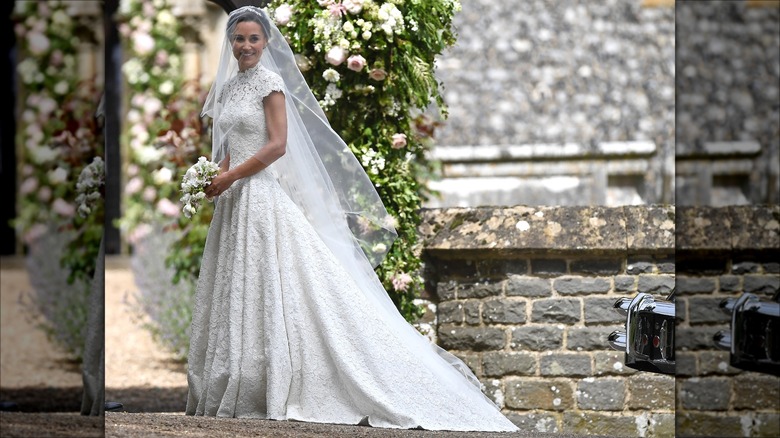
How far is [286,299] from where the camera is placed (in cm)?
534

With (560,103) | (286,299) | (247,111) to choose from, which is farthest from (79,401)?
(560,103)

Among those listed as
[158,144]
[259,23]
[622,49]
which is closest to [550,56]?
[622,49]

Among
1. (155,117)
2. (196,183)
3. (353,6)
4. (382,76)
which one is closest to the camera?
(196,183)

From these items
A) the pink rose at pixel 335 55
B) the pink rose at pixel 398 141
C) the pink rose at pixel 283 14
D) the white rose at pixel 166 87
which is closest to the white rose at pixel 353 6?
the pink rose at pixel 335 55

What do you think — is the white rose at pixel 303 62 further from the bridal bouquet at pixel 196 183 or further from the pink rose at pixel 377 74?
the bridal bouquet at pixel 196 183

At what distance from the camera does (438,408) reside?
527 centimetres

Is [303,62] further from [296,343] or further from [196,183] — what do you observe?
[296,343]

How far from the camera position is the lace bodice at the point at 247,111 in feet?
18.0

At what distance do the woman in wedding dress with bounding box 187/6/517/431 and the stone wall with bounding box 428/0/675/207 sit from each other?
12.6m

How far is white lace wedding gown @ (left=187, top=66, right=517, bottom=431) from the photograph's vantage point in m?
5.26

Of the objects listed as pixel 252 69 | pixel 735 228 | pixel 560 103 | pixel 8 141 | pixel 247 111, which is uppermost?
pixel 560 103

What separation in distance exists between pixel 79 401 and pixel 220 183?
8.36 feet

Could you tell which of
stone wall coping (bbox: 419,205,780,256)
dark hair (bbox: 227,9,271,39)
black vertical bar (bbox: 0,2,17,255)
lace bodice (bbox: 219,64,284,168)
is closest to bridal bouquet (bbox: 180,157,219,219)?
lace bodice (bbox: 219,64,284,168)

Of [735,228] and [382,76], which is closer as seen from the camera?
[735,228]
